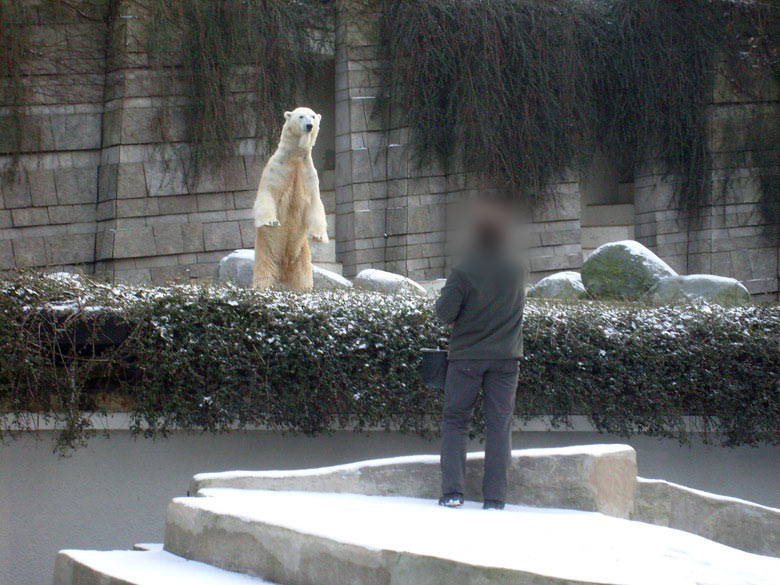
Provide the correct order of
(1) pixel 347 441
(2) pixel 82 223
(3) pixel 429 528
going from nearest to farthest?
(3) pixel 429 528, (1) pixel 347 441, (2) pixel 82 223

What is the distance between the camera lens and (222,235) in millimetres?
12172

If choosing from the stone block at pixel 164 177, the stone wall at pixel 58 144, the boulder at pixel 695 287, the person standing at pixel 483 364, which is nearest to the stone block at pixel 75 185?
the stone wall at pixel 58 144

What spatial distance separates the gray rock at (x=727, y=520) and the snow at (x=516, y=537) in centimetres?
94

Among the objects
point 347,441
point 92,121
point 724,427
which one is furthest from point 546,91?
point 347,441

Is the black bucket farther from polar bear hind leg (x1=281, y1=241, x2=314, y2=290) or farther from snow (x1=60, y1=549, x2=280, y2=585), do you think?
polar bear hind leg (x1=281, y1=241, x2=314, y2=290)

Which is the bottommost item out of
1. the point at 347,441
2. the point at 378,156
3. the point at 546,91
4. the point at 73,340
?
the point at 347,441

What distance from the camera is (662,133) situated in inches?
528

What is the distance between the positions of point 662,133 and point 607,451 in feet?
32.1

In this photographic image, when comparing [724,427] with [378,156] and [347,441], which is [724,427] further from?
[378,156]

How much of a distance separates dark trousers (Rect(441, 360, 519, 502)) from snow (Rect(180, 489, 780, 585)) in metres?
0.15

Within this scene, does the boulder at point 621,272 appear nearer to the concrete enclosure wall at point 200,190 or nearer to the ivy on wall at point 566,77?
the concrete enclosure wall at point 200,190

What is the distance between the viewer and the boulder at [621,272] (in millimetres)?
9914

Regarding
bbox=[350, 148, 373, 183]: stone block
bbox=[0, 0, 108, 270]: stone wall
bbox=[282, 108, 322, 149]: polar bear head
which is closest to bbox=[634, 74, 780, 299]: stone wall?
bbox=[350, 148, 373, 183]: stone block

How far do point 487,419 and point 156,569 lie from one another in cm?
173
